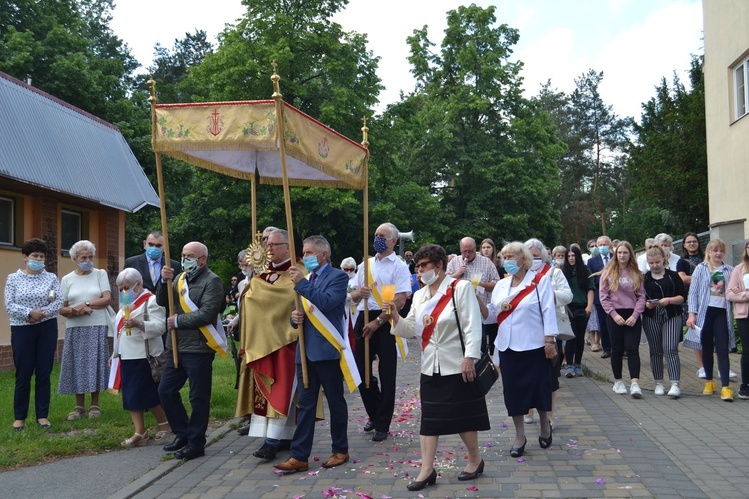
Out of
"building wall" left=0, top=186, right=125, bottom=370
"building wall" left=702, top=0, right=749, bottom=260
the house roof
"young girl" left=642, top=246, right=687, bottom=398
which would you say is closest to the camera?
"young girl" left=642, top=246, right=687, bottom=398

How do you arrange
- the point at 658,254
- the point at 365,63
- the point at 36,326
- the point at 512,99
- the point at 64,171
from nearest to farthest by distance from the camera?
1. the point at 36,326
2. the point at 658,254
3. the point at 64,171
4. the point at 365,63
5. the point at 512,99

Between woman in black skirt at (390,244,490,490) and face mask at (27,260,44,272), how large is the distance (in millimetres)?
4447

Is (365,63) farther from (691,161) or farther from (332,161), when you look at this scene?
(332,161)

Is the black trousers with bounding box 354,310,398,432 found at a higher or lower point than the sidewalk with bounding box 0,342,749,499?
higher

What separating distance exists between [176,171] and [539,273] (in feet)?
74.6

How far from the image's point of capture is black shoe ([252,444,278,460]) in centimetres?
681

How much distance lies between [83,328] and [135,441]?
181 centimetres

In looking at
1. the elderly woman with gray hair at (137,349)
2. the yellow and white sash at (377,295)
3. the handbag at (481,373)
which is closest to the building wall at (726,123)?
the yellow and white sash at (377,295)

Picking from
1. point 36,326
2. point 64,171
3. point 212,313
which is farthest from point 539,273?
point 64,171

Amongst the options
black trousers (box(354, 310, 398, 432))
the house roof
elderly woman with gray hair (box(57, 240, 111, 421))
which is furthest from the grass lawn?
the house roof

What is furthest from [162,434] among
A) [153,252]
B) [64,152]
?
[64,152]

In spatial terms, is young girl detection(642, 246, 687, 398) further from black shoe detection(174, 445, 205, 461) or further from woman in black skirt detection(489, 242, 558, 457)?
black shoe detection(174, 445, 205, 461)

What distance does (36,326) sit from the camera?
27.0ft

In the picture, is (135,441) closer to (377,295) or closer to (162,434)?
(162,434)
